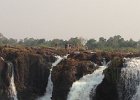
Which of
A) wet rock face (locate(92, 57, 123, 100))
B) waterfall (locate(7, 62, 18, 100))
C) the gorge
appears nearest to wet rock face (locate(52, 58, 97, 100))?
the gorge

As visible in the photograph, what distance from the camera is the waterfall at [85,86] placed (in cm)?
2958

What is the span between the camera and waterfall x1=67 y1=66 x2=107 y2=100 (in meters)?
29.6

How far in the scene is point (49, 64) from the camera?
33.9 meters

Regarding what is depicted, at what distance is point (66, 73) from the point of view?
31.2 m

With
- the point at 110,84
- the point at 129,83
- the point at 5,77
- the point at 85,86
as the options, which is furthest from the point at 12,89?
the point at 129,83

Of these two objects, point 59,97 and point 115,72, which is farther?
point 59,97

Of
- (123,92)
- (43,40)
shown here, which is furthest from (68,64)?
(43,40)

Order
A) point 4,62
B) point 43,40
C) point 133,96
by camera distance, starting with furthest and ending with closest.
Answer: point 43,40 → point 4,62 → point 133,96

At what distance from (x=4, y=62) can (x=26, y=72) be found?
1676mm

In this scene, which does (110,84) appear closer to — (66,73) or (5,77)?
(66,73)

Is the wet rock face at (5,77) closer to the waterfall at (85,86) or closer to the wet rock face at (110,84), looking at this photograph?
the waterfall at (85,86)

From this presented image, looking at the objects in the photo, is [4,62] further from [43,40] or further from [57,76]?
[43,40]

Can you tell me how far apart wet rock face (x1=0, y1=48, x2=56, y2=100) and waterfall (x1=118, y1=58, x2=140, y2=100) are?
7085 mm

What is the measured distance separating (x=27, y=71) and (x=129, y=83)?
884cm
